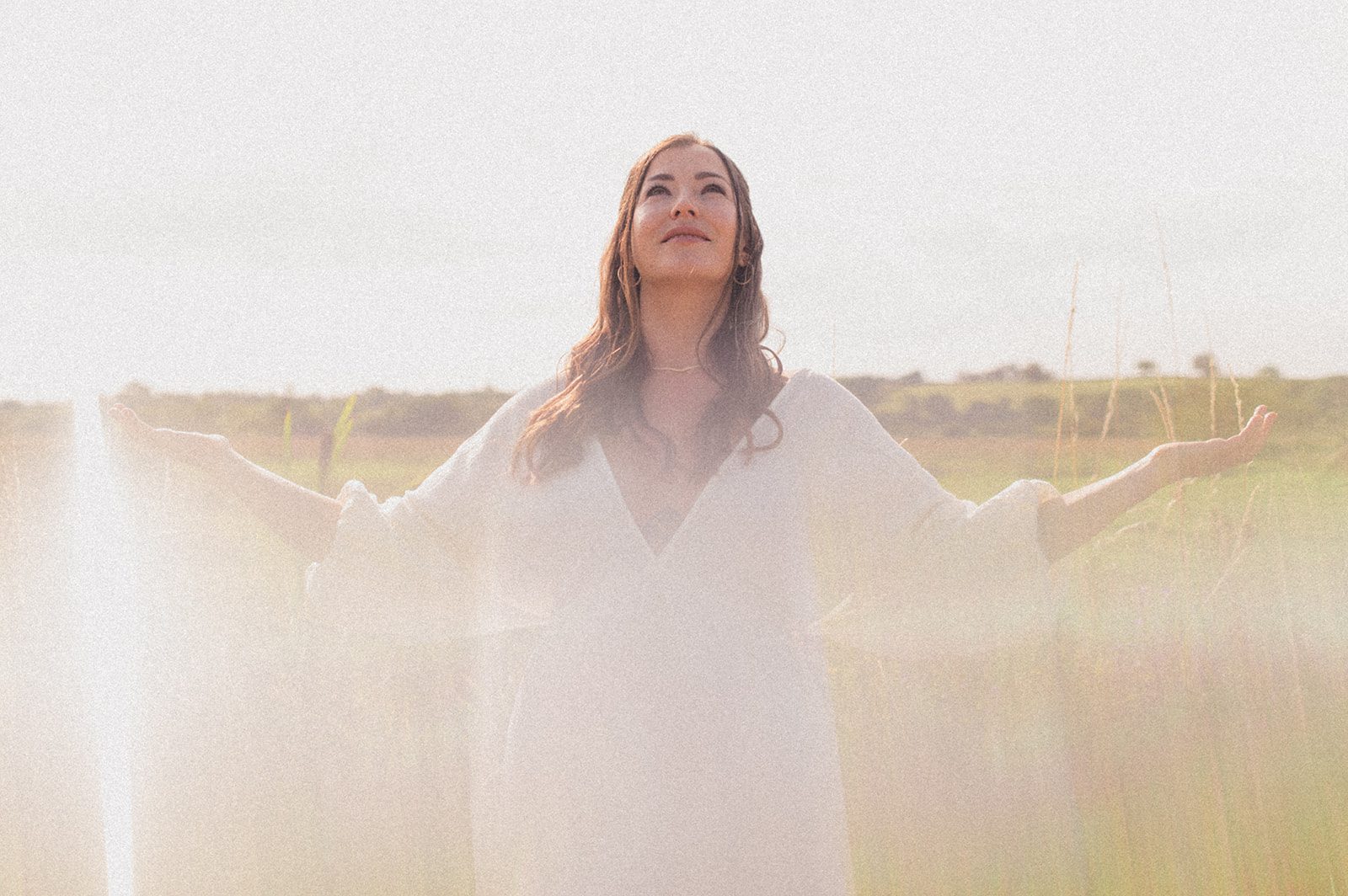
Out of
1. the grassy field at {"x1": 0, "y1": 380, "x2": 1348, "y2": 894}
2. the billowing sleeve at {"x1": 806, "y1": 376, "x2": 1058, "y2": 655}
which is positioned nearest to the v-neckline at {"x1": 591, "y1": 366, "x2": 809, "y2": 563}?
the billowing sleeve at {"x1": 806, "y1": 376, "x2": 1058, "y2": 655}

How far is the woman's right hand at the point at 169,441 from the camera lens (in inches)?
71.4

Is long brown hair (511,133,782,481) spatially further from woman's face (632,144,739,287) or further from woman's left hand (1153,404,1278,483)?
woman's left hand (1153,404,1278,483)

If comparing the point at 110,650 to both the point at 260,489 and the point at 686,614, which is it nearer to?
the point at 260,489

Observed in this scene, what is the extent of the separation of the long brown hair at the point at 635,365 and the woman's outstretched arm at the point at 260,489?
42cm

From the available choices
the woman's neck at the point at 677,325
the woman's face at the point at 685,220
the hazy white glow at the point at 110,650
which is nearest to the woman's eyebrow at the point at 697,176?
the woman's face at the point at 685,220

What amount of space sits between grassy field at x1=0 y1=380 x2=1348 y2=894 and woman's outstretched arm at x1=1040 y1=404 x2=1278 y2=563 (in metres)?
0.66

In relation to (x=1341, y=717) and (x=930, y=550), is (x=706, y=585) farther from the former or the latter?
(x=1341, y=717)

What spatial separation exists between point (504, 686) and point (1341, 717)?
6.83ft

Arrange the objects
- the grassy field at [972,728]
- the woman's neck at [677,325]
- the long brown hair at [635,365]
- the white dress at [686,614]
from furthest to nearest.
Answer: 1. the grassy field at [972,728]
2. the woman's neck at [677,325]
3. the long brown hair at [635,365]
4. the white dress at [686,614]

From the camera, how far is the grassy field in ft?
7.50

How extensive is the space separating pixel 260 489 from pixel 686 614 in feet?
2.82

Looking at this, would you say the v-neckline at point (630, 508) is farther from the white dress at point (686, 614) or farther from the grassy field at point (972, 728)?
the grassy field at point (972, 728)

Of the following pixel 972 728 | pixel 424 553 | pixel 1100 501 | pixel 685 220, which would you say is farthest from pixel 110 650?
Answer: pixel 1100 501

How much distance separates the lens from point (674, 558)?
5.10 ft
